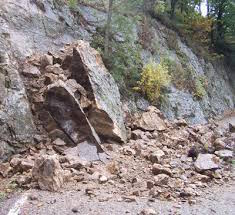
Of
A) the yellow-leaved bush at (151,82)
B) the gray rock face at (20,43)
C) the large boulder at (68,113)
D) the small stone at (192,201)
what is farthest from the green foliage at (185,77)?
the small stone at (192,201)

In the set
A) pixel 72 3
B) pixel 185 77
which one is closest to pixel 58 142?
pixel 72 3

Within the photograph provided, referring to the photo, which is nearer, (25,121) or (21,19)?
(25,121)

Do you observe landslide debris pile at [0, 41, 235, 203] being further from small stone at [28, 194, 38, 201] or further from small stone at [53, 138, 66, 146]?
small stone at [28, 194, 38, 201]

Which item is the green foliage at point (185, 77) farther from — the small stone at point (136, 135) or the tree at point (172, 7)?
the small stone at point (136, 135)

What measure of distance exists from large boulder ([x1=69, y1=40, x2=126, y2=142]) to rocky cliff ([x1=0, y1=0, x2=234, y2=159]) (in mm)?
371

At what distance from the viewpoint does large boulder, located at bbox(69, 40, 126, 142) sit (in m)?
9.66

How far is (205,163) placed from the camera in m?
8.60

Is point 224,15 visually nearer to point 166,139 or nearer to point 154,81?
point 154,81

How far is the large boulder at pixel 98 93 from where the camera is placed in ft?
31.7

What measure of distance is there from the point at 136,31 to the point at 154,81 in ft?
→ 12.4

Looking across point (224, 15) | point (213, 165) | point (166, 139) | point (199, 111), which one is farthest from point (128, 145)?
point (224, 15)

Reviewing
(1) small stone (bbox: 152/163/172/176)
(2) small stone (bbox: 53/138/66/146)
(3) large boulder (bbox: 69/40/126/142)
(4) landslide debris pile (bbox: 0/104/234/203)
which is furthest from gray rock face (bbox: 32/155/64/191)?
(3) large boulder (bbox: 69/40/126/142)

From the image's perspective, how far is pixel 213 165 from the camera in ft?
28.1

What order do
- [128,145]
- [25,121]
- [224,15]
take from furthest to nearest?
[224,15], [128,145], [25,121]
